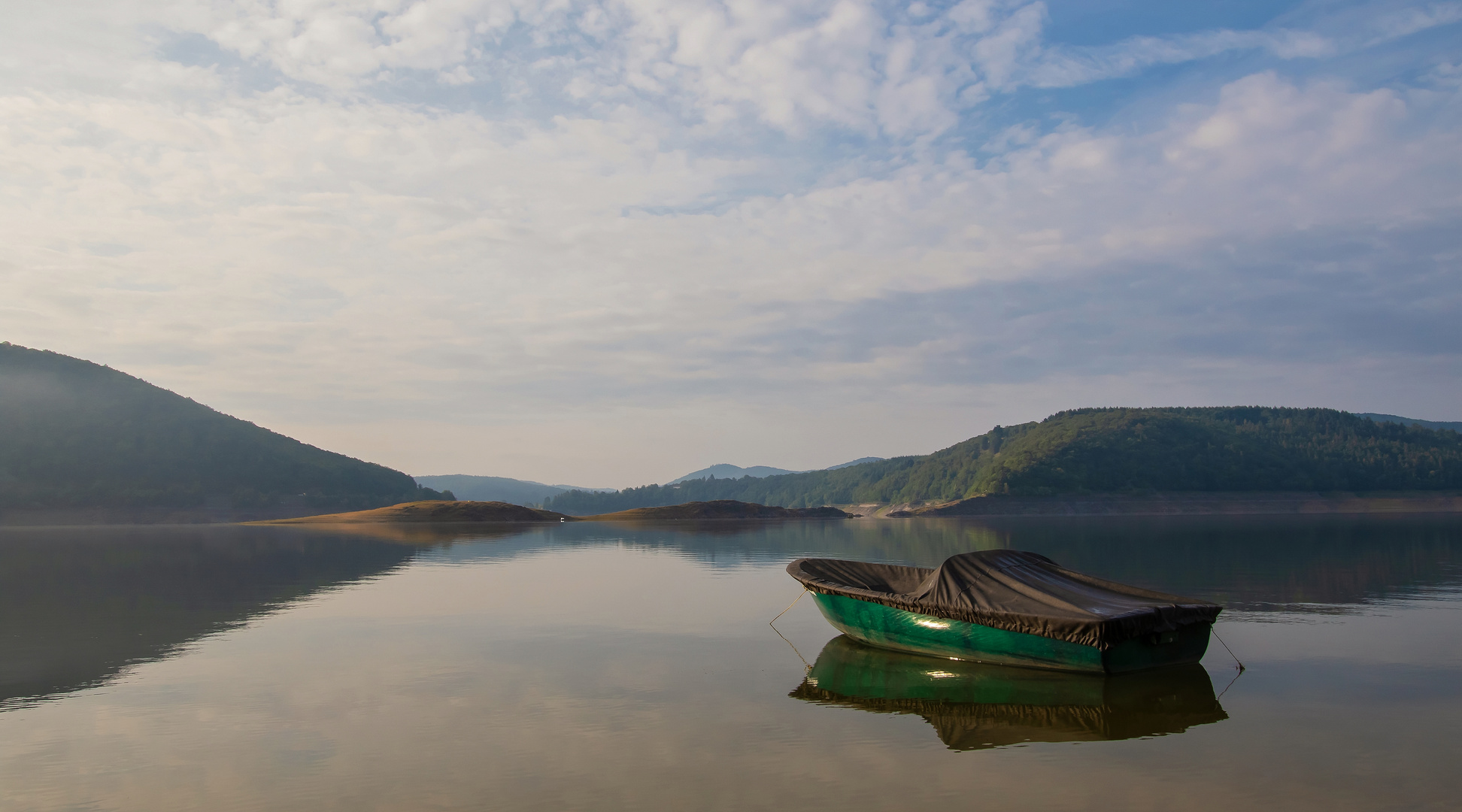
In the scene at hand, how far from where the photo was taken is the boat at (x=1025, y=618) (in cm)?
1341

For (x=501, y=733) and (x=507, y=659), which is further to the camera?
(x=507, y=659)

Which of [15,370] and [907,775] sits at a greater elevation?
[15,370]

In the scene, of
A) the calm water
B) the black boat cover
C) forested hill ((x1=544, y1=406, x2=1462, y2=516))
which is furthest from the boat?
forested hill ((x1=544, y1=406, x2=1462, y2=516))

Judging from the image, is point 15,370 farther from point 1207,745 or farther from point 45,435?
point 1207,745

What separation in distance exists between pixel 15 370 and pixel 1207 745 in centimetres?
18441

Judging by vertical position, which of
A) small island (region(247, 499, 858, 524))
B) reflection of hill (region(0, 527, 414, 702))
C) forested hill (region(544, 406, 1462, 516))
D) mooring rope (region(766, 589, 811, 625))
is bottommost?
mooring rope (region(766, 589, 811, 625))

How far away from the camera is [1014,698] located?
41.7 ft

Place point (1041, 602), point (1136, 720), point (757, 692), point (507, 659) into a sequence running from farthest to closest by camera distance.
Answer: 1. point (507, 659)
2. point (1041, 602)
3. point (757, 692)
4. point (1136, 720)

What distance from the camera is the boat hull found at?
1352 cm

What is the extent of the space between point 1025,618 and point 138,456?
149820 mm

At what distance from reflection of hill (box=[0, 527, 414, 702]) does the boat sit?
13775 millimetres

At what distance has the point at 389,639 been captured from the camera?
1781 cm

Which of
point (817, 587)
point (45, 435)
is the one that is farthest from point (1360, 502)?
point (45, 435)

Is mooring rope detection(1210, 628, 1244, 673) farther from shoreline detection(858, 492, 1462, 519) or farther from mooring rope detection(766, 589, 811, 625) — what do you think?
shoreline detection(858, 492, 1462, 519)
